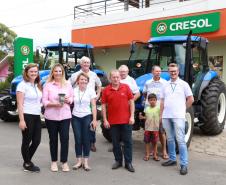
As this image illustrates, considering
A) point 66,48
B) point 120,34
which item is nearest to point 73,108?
point 66,48

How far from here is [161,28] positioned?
15.3 metres

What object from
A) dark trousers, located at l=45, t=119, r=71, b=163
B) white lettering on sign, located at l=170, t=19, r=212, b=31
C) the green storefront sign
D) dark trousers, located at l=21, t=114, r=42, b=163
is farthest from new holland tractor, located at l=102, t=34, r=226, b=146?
white lettering on sign, located at l=170, t=19, r=212, b=31

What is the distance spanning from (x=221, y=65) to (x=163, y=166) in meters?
9.56

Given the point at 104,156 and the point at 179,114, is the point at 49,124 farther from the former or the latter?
the point at 179,114

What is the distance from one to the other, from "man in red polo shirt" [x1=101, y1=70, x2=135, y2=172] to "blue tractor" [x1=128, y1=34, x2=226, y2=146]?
1582 millimetres

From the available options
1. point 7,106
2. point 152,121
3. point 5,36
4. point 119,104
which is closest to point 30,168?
point 119,104

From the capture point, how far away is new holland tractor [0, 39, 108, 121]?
10.6 metres

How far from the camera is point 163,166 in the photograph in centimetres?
607

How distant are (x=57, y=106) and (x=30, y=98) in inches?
16.9

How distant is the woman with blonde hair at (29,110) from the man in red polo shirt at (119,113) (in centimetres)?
110

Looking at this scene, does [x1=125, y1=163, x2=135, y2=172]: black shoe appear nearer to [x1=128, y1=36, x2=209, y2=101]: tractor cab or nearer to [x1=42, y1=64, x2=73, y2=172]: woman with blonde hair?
[x1=42, y1=64, x2=73, y2=172]: woman with blonde hair

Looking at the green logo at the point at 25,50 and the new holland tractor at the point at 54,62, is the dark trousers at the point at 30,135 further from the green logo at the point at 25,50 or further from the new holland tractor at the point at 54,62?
the green logo at the point at 25,50

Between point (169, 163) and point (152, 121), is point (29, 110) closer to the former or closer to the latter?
point (152, 121)

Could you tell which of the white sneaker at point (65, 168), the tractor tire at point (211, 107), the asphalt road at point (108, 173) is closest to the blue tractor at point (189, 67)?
the tractor tire at point (211, 107)
